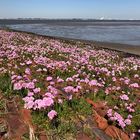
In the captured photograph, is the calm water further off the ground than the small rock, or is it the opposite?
the small rock

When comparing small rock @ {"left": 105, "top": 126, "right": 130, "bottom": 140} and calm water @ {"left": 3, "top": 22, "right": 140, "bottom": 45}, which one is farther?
calm water @ {"left": 3, "top": 22, "right": 140, "bottom": 45}

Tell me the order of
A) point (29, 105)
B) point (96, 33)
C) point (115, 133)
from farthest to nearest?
point (96, 33)
point (115, 133)
point (29, 105)

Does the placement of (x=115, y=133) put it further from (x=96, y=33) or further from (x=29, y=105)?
(x=96, y=33)

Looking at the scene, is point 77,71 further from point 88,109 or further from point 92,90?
point 88,109

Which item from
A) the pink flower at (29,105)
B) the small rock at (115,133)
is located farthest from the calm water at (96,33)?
the pink flower at (29,105)

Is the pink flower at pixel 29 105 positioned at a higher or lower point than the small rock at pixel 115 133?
higher

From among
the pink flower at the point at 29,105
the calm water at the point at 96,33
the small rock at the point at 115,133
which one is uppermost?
the pink flower at the point at 29,105

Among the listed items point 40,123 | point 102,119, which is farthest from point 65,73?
point 40,123

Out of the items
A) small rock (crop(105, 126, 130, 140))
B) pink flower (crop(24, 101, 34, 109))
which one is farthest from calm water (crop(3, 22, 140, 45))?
pink flower (crop(24, 101, 34, 109))

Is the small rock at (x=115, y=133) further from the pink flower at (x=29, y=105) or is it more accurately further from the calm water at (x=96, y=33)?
the calm water at (x=96, y=33)

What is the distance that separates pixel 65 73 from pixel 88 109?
4443 mm

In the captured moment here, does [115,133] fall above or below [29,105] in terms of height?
below

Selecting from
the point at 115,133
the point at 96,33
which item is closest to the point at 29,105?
the point at 115,133

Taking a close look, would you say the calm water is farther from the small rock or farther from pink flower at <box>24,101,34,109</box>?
pink flower at <box>24,101,34,109</box>
